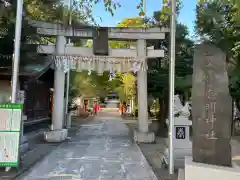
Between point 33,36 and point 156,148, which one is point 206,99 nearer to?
point 156,148

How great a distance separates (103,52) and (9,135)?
6.52 meters

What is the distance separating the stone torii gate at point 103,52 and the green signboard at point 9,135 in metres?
5.75

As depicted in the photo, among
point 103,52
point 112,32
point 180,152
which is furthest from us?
point 112,32

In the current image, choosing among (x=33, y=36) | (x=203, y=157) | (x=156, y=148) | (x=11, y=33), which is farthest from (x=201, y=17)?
(x=203, y=157)

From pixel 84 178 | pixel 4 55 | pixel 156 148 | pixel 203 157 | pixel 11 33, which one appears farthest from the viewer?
pixel 156 148

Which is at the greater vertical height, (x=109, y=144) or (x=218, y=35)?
(x=218, y=35)

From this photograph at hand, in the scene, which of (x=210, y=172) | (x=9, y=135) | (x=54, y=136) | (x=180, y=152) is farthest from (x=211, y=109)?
(x=54, y=136)

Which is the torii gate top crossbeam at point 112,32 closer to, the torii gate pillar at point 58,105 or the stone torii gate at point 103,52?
the stone torii gate at point 103,52

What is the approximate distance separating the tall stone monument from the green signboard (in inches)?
170

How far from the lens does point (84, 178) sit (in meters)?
7.28

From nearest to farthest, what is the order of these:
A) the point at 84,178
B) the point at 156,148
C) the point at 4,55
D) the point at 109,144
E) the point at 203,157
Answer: the point at 203,157, the point at 84,178, the point at 4,55, the point at 156,148, the point at 109,144

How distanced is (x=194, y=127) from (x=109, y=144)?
7.51 metres

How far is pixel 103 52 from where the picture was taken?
13070 mm

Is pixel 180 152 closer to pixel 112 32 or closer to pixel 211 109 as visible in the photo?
pixel 211 109
